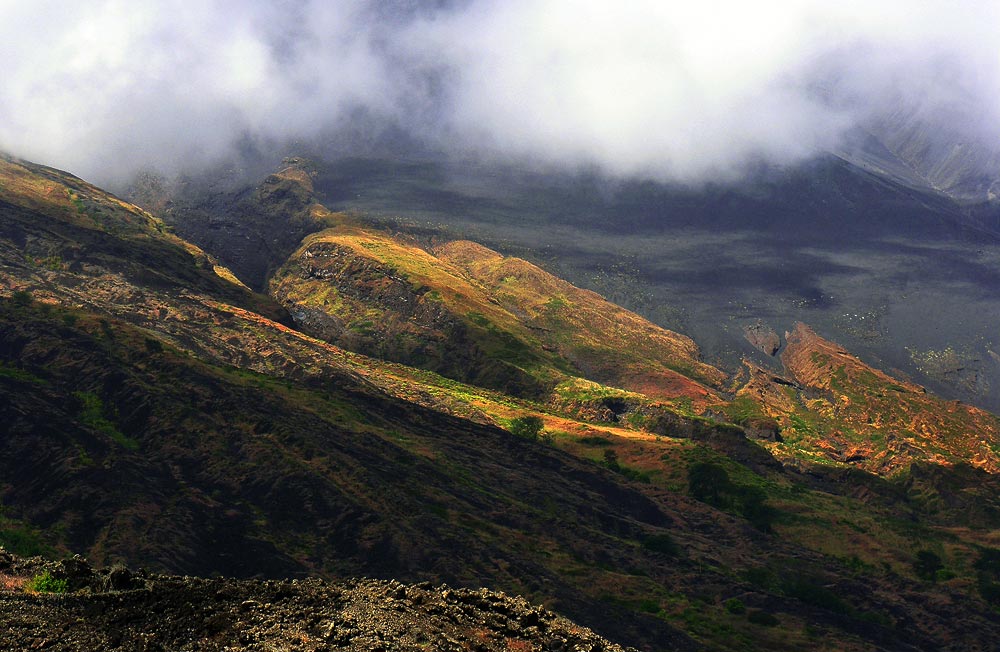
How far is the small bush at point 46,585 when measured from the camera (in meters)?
46.3

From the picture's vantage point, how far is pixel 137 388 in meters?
124

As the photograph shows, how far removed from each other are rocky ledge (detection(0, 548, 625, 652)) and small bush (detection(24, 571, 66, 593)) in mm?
47

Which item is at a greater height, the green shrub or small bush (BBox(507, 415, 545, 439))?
small bush (BBox(507, 415, 545, 439))

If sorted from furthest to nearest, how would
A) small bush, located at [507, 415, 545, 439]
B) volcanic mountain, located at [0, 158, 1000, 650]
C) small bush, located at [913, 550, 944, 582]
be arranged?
1. small bush, located at [507, 415, 545, 439]
2. small bush, located at [913, 550, 944, 582]
3. volcanic mountain, located at [0, 158, 1000, 650]

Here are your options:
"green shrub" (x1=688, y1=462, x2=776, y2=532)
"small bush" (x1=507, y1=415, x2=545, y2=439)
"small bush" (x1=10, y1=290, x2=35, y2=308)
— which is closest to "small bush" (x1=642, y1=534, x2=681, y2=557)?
"green shrub" (x1=688, y1=462, x2=776, y2=532)

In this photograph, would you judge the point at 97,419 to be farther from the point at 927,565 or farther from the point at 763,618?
the point at 927,565

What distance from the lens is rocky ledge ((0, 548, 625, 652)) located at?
4081cm

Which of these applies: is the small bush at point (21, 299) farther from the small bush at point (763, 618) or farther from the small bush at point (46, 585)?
the small bush at point (763, 618)

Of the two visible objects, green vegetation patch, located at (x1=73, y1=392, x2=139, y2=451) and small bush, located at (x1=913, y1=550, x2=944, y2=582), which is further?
small bush, located at (x1=913, y1=550, x2=944, y2=582)

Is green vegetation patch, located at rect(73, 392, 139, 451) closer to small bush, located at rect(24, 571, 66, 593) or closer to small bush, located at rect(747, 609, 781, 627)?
small bush, located at rect(24, 571, 66, 593)

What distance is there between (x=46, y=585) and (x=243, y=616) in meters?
10.9

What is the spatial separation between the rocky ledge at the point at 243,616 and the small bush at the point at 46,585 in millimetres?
47

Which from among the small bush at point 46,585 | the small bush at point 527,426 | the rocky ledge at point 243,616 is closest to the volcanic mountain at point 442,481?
the small bush at point 527,426

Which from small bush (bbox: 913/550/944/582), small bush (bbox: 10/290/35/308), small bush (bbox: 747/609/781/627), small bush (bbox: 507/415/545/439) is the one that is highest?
small bush (bbox: 10/290/35/308)
